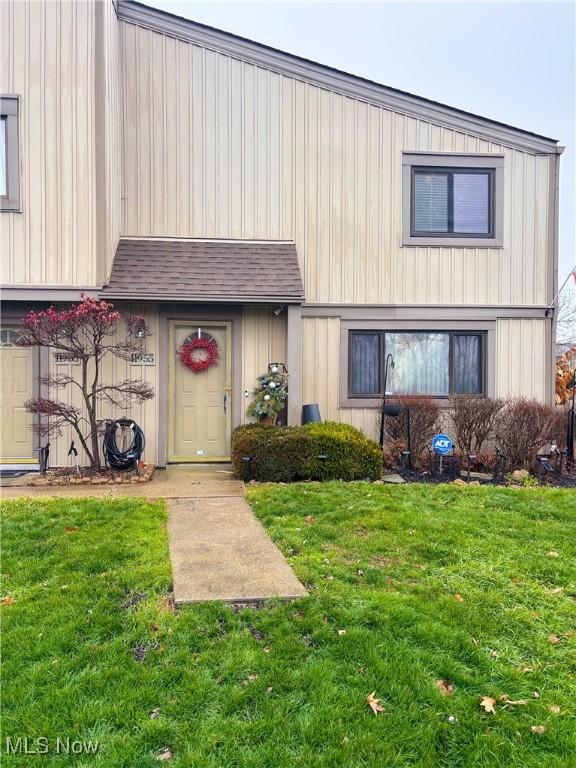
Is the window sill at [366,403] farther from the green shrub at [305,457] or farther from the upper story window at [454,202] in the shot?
the upper story window at [454,202]

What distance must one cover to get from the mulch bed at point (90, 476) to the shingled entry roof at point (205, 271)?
252cm

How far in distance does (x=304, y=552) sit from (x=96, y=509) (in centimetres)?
238

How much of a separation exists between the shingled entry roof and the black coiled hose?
1913mm

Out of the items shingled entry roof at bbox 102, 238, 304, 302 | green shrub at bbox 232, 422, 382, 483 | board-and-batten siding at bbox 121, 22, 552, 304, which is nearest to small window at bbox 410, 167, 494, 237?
board-and-batten siding at bbox 121, 22, 552, 304

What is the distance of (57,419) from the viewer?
25.5ft

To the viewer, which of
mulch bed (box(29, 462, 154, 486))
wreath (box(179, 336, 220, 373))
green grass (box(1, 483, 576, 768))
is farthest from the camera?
wreath (box(179, 336, 220, 373))

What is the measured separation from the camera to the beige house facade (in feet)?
25.9

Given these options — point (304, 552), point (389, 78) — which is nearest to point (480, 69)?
point (389, 78)

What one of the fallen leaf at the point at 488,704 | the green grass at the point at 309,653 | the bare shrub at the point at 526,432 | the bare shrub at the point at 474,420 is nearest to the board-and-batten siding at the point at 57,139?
the green grass at the point at 309,653

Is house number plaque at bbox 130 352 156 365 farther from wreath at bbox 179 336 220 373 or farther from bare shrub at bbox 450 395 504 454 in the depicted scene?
bare shrub at bbox 450 395 504 454

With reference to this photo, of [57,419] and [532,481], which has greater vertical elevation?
[57,419]

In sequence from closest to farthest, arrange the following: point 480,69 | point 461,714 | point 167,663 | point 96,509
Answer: point 461,714
point 167,663
point 96,509
point 480,69

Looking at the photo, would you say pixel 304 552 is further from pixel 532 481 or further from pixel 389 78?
pixel 389 78

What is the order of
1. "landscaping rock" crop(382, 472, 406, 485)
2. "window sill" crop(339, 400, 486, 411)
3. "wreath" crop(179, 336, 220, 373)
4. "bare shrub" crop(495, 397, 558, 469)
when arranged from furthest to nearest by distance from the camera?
1. "window sill" crop(339, 400, 486, 411)
2. "wreath" crop(179, 336, 220, 373)
3. "bare shrub" crop(495, 397, 558, 469)
4. "landscaping rock" crop(382, 472, 406, 485)
